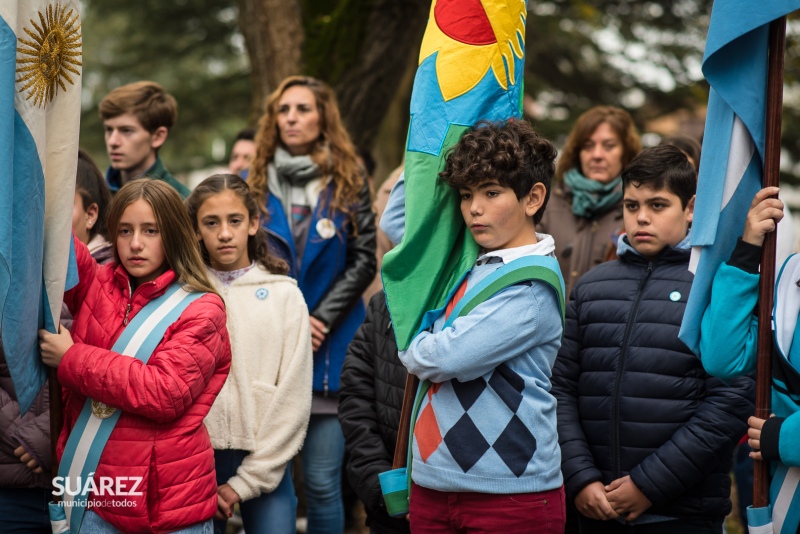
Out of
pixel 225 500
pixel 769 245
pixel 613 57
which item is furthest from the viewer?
pixel 613 57

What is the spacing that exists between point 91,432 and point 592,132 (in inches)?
135

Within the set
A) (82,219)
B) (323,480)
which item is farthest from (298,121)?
(323,480)

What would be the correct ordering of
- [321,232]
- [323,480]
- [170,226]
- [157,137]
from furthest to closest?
[157,137] < [321,232] < [323,480] < [170,226]

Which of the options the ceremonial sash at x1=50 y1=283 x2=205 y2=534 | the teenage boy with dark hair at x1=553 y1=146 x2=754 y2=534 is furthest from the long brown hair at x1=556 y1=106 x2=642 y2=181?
the ceremonial sash at x1=50 y1=283 x2=205 y2=534

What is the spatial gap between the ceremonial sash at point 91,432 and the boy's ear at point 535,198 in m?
1.36

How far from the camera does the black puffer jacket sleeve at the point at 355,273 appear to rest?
4992mm

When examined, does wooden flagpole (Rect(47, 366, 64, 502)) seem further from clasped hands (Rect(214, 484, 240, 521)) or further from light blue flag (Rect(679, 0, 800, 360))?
light blue flag (Rect(679, 0, 800, 360))

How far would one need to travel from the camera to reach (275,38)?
24.0ft

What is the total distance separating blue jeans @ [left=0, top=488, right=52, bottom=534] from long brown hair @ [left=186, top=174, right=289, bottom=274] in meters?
1.20

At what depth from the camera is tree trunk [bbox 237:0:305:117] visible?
7.27 m

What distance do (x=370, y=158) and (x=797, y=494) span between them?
4411mm

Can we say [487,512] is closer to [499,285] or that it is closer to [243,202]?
[499,285]

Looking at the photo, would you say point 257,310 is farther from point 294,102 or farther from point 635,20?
point 635,20

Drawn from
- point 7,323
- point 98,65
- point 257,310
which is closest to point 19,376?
point 7,323
